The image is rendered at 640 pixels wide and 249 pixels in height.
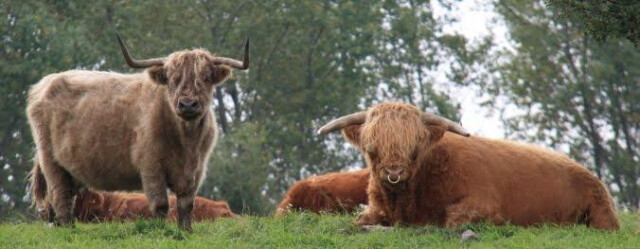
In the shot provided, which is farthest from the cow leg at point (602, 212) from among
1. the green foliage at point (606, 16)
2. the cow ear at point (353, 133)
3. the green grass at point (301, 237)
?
the cow ear at point (353, 133)

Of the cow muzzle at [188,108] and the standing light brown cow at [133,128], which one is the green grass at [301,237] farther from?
the cow muzzle at [188,108]

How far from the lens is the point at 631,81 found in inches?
1513

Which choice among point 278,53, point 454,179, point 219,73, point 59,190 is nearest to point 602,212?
point 454,179

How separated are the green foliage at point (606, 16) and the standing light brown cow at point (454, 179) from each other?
54.7 inches

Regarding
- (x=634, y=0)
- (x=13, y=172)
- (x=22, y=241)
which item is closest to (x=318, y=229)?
(x=22, y=241)

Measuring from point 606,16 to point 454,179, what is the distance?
2.14m

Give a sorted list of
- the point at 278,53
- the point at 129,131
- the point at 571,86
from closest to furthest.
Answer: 1. the point at 129,131
2. the point at 571,86
3. the point at 278,53

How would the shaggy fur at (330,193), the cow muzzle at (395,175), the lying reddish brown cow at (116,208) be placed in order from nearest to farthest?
the cow muzzle at (395,175)
the shaggy fur at (330,193)
the lying reddish brown cow at (116,208)

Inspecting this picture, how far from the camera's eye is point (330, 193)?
1470cm

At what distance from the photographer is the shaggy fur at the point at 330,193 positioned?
1452 centimetres

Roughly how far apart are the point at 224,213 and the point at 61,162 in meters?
4.20

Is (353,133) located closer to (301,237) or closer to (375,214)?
(375,214)

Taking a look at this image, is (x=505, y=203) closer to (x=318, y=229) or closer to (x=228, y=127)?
(x=318, y=229)

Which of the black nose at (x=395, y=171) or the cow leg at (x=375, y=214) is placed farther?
the cow leg at (x=375, y=214)
